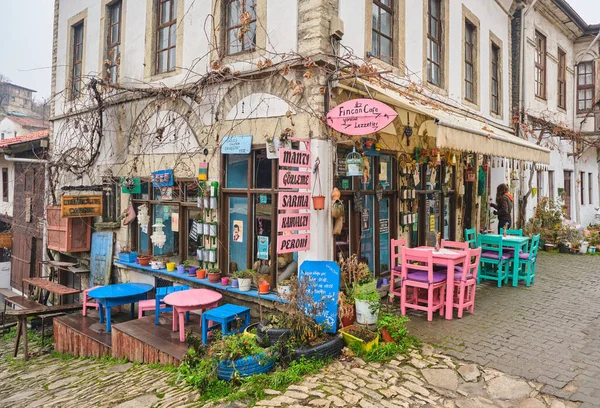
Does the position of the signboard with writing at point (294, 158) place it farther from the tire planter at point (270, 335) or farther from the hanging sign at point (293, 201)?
the tire planter at point (270, 335)

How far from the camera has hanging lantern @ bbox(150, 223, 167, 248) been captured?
319 inches

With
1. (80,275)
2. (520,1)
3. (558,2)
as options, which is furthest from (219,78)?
(558,2)

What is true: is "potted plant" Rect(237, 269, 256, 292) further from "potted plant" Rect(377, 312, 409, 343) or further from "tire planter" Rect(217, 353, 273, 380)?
"potted plant" Rect(377, 312, 409, 343)

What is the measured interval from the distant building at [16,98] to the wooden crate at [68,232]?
3074cm

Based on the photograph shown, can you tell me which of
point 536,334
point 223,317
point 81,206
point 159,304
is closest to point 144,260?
point 159,304

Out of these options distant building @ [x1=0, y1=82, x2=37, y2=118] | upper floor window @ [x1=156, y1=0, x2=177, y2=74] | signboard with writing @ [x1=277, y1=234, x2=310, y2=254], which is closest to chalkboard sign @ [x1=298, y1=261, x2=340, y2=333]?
signboard with writing @ [x1=277, y1=234, x2=310, y2=254]

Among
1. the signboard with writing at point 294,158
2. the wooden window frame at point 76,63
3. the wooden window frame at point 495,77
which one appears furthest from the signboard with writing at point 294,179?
the wooden window frame at point 495,77

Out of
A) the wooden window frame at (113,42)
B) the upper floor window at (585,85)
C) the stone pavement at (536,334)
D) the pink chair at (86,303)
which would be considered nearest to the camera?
the stone pavement at (536,334)

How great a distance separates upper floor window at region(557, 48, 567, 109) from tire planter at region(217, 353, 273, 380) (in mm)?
15948

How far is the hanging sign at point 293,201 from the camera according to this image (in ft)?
17.4

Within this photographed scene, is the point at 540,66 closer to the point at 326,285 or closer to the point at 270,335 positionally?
the point at 326,285

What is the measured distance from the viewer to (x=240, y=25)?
6797mm

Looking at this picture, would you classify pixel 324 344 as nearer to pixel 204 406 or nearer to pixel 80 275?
pixel 204 406

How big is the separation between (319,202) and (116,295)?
3.82 meters
